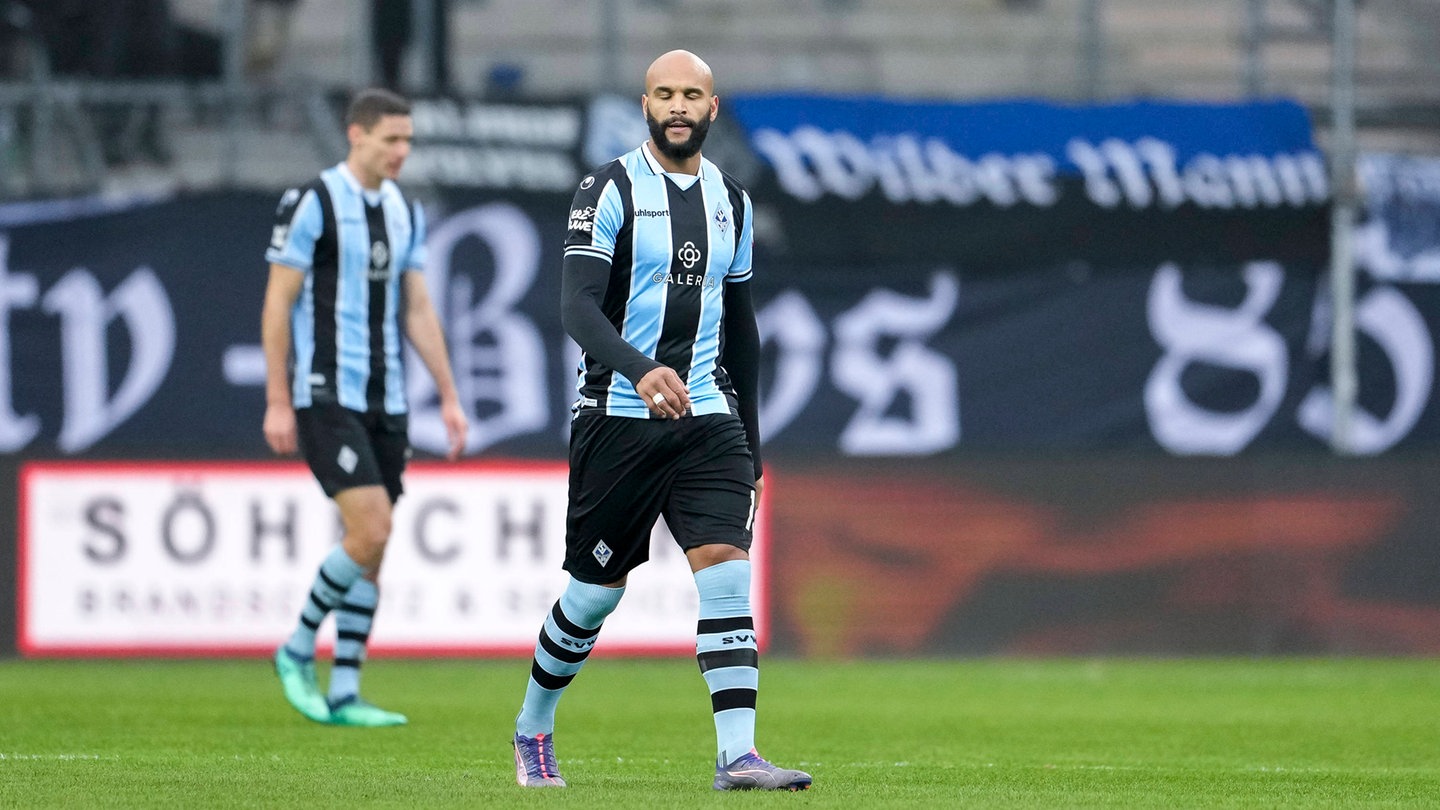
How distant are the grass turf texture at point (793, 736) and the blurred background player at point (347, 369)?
14.7 inches

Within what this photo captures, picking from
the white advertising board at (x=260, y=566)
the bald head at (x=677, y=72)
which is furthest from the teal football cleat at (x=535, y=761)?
the white advertising board at (x=260, y=566)

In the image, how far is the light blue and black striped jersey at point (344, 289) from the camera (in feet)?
25.7

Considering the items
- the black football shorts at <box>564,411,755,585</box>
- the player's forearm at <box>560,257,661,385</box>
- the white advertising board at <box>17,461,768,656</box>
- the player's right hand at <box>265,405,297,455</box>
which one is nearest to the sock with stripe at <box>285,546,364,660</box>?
the player's right hand at <box>265,405,297,455</box>

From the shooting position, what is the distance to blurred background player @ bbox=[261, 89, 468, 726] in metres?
7.79

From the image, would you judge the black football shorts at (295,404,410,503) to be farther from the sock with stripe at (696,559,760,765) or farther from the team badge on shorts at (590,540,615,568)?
the sock with stripe at (696,559,760,765)

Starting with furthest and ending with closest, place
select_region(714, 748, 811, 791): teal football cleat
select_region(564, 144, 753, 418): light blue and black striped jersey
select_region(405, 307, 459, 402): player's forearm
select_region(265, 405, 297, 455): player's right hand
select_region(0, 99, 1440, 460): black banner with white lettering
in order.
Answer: select_region(0, 99, 1440, 460): black banner with white lettering < select_region(405, 307, 459, 402): player's forearm < select_region(265, 405, 297, 455): player's right hand < select_region(564, 144, 753, 418): light blue and black striped jersey < select_region(714, 748, 811, 791): teal football cleat

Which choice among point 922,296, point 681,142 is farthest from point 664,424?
point 922,296

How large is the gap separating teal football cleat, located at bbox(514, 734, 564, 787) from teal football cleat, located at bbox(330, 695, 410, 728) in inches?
86.6

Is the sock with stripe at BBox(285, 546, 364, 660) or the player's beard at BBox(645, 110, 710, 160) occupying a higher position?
the player's beard at BBox(645, 110, 710, 160)

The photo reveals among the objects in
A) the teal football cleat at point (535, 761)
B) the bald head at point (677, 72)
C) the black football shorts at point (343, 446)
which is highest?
the bald head at point (677, 72)

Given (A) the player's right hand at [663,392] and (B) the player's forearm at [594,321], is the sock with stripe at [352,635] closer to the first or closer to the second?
(B) the player's forearm at [594,321]

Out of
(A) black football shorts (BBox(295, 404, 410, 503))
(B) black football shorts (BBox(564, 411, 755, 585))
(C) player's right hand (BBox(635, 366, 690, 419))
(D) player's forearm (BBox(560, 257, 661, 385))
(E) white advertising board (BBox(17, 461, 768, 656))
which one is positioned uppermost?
(D) player's forearm (BBox(560, 257, 661, 385))

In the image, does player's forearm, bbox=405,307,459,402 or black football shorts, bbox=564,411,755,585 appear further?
player's forearm, bbox=405,307,459,402

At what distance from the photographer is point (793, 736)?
7.71 m
